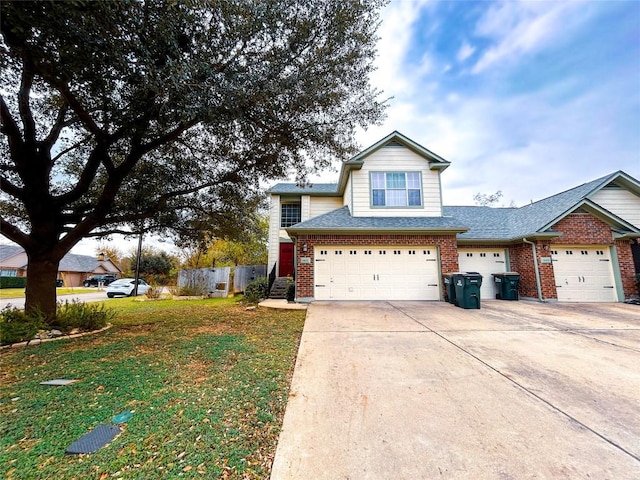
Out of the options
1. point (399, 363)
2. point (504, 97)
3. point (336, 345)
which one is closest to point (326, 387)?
point (399, 363)

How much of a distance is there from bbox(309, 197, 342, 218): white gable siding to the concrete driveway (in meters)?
9.82

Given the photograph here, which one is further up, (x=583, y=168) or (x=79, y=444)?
(x=583, y=168)

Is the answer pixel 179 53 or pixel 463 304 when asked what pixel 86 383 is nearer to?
pixel 179 53

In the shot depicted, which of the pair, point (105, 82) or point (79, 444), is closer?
point (79, 444)

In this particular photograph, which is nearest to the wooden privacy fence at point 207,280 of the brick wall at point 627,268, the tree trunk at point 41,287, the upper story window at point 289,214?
the upper story window at point 289,214

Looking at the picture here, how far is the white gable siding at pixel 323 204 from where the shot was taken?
1455 cm

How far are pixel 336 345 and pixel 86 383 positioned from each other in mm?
3423

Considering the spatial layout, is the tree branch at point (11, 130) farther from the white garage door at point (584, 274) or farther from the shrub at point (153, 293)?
the white garage door at point (584, 274)

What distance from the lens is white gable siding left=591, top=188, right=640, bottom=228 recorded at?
1144 cm

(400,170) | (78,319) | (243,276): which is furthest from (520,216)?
(78,319)

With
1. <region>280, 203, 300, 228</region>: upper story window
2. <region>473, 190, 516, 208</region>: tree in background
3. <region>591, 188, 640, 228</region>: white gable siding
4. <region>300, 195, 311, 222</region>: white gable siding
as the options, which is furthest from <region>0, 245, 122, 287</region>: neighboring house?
<region>473, 190, 516, 208</region>: tree in background

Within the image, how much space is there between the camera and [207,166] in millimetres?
7867

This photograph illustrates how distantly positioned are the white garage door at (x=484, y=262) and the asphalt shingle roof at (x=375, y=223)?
64.5 inches

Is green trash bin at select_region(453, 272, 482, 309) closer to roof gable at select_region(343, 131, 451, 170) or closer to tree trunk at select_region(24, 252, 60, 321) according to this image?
roof gable at select_region(343, 131, 451, 170)
